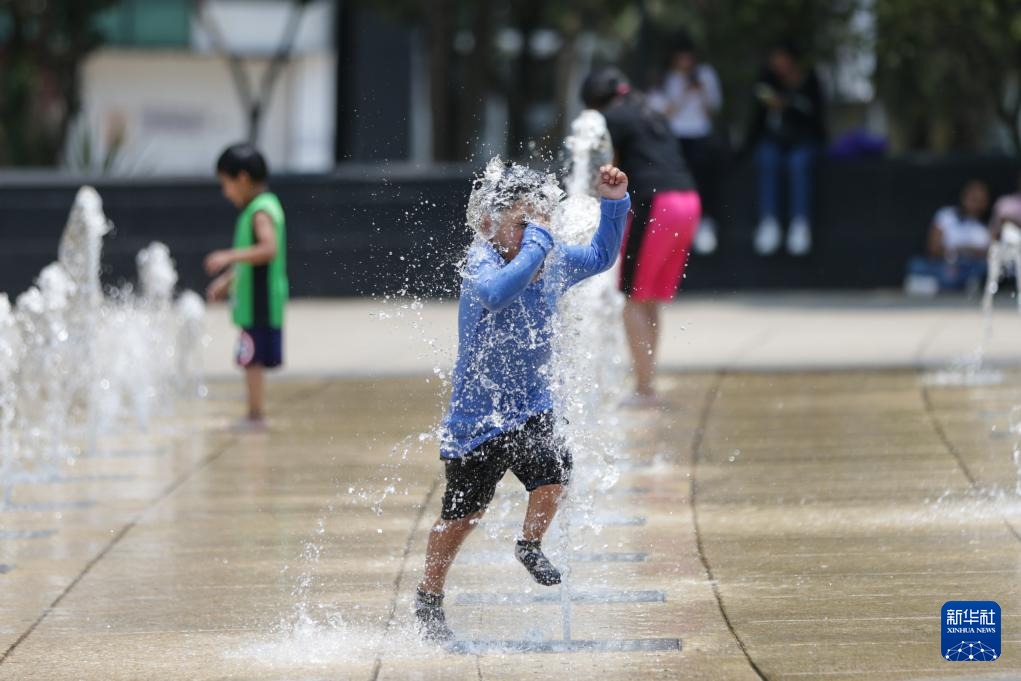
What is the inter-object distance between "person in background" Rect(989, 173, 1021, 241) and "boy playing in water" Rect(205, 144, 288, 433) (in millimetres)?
7775

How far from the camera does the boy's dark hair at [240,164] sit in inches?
372

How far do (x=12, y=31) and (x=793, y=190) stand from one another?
400 inches

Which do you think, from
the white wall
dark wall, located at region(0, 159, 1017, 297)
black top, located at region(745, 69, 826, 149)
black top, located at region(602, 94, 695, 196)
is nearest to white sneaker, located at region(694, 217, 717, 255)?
dark wall, located at region(0, 159, 1017, 297)

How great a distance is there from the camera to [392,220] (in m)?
17.2

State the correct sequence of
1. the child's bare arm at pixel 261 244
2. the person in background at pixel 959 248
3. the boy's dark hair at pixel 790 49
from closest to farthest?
the child's bare arm at pixel 261 244
the person in background at pixel 959 248
the boy's dark hair at pixel 790 49

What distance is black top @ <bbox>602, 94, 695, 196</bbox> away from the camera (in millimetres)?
9883

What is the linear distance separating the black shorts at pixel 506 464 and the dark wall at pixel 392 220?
1137 cm

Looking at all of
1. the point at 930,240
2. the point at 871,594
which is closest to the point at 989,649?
the point at 871,594

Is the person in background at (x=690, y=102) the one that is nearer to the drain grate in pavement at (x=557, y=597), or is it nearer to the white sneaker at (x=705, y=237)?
the white sneaker at (x=705, y=237)

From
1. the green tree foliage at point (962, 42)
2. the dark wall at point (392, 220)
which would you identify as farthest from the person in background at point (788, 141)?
the green tree foliage at point (962, 42)

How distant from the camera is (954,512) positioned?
22.9ft

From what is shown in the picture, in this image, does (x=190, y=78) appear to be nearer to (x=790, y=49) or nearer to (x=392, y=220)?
(x=392, y=220)

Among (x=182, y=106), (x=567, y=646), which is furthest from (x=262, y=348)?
(x=182, y=106)

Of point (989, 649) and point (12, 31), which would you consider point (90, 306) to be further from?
point (12, 31)
